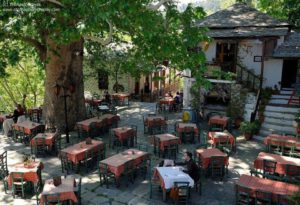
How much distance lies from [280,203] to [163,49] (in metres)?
7.18

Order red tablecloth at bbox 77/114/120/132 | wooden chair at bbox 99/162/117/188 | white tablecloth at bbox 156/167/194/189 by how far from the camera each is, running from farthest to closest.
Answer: red tablecloth at bbox 77/114/120/132
wooden chair at bbox 99/162/117/188
white tablecloth at bbox 156/167/194/189

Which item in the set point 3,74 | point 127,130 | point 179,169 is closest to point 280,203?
point 179,169

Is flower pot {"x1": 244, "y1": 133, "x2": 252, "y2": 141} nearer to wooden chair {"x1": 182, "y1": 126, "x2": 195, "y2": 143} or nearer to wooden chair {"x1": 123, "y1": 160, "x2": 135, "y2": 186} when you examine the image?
wooden chair {"x1": 182, "y1": 126, "x2": 195, "y2": 143}

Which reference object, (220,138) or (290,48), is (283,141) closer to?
(220,138)

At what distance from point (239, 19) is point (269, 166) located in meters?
13.2

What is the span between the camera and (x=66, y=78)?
1798 cm

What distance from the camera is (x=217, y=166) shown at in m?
12.4

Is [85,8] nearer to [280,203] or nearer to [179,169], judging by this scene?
[179,169]

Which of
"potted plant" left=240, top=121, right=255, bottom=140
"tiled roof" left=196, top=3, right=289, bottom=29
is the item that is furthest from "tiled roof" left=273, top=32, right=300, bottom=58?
"potted plant" left=240, top=121, right=255, bottom=140

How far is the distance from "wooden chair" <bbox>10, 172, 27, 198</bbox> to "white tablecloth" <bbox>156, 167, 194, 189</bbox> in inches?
180

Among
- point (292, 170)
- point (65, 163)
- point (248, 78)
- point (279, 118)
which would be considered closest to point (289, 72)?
point (248, 78)

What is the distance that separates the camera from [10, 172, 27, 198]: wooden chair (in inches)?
422

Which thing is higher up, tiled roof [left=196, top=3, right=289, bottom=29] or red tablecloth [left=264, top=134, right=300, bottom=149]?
tiled roof [left=196, top=3, right=289, bottom=29]

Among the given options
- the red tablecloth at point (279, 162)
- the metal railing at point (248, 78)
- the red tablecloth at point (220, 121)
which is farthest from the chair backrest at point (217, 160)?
the metal railing at point (248, 78)
